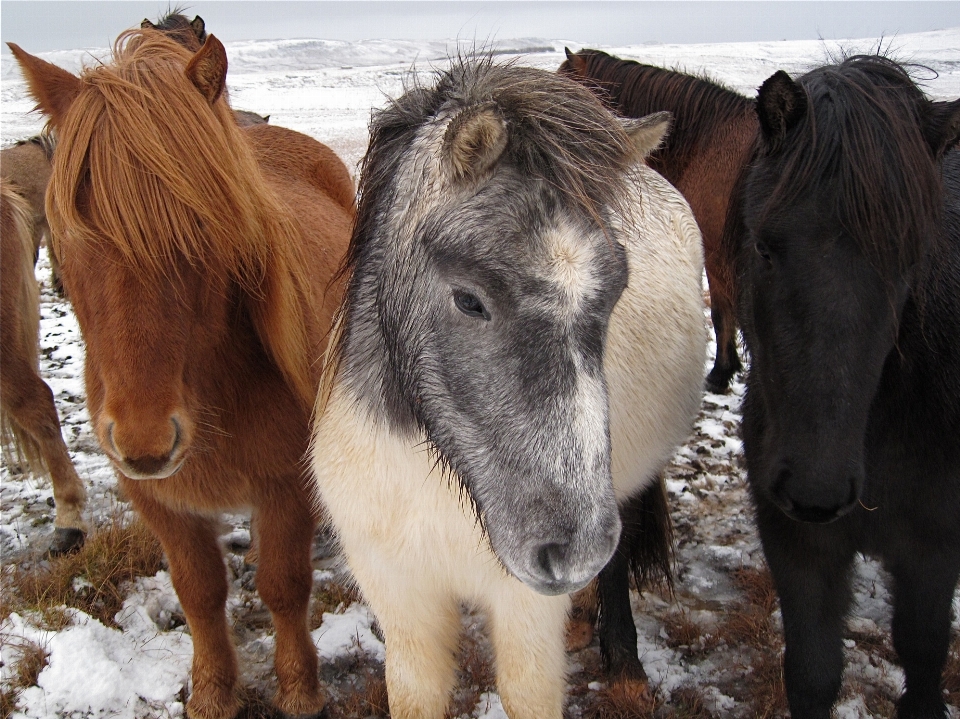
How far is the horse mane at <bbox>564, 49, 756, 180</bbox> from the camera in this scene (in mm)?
5906

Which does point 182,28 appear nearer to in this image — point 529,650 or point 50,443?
point 50,443

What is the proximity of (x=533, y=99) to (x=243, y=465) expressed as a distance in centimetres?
176

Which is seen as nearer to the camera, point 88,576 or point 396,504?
point 396,504

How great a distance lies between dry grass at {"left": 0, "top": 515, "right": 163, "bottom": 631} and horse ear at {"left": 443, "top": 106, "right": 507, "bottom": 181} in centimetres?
315

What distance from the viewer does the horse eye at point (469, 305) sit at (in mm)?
1636

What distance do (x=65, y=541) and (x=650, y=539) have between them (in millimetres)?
3476

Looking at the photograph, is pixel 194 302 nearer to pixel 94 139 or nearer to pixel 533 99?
pixel 94 139

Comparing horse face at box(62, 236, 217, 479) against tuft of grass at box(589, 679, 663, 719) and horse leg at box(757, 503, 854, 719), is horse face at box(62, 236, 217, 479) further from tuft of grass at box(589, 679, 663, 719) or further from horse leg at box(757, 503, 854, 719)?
tuft of grass at box(589, 679, 663, 719)

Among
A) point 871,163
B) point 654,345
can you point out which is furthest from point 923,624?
point 871,163

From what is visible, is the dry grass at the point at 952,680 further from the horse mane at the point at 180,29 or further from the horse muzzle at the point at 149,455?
the horse mane at the point at 180,29

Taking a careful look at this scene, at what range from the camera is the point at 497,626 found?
2.38 m

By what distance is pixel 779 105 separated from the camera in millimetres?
2100

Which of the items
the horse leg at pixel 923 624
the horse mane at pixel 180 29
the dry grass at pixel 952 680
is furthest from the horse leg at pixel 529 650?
the horse mane at pixel 180 29

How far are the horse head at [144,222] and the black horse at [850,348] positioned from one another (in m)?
1.75
